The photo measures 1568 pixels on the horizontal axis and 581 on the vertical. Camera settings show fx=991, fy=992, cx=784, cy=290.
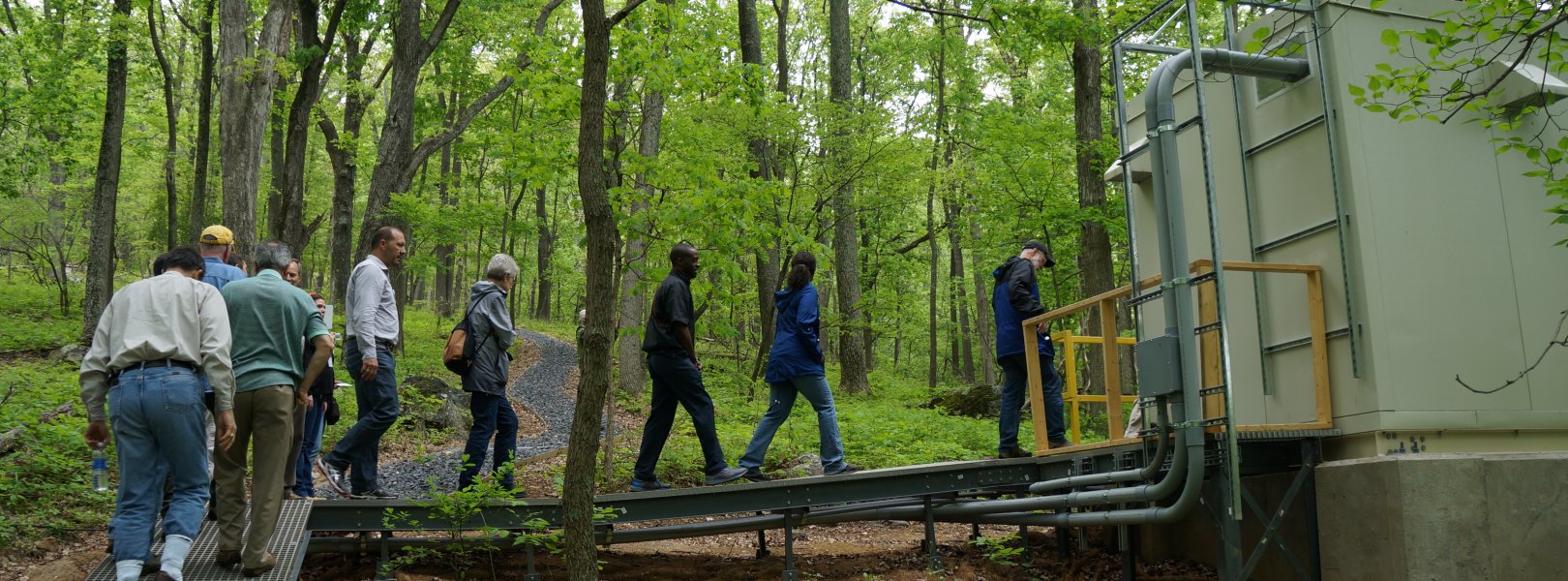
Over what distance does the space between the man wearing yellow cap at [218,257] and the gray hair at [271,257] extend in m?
0.14

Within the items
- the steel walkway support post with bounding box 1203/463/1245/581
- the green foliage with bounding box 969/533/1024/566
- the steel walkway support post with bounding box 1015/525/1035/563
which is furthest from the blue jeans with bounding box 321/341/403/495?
the steel walkway support post with bounding box 1203/463/1245/581

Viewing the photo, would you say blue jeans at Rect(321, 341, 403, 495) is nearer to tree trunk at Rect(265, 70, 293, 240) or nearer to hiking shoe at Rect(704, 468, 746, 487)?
hiking shoe at Rect(704, 468, 746, 487)

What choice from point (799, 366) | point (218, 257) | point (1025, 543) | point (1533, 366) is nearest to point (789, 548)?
point (799, 366)

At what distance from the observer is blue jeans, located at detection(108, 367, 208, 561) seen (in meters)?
4.88

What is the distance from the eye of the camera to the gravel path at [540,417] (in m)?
10.1

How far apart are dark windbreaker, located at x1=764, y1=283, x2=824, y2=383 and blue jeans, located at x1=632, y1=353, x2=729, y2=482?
1.93ft

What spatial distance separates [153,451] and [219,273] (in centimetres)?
158

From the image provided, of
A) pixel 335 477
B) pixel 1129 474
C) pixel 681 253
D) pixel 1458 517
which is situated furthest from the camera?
pixel 681 253

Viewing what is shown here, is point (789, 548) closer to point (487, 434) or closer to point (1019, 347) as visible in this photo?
point (487, 434)

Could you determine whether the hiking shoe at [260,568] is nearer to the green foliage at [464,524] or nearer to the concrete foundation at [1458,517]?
the green foliage at [464,524]

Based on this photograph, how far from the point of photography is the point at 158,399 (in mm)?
4938

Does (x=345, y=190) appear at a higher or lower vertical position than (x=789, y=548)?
higher

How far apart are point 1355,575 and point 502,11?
18.1 meters

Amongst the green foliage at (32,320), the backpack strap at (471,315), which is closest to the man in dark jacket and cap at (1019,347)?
the backpack strap at (471,315)
